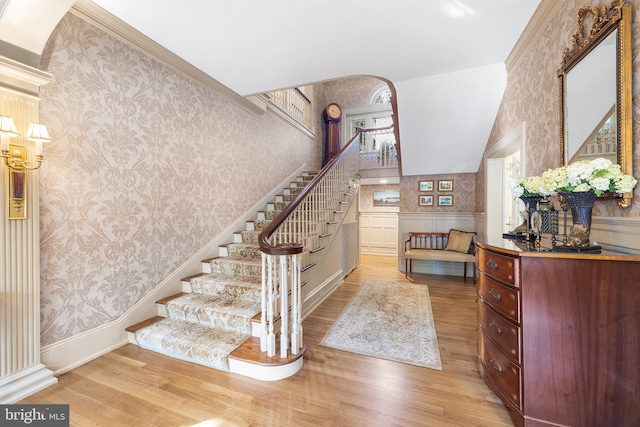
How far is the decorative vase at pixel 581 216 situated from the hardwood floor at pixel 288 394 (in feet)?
3.84

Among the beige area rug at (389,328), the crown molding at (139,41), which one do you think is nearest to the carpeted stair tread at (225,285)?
the beige area rug at (389,328)

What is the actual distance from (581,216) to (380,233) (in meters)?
6.22

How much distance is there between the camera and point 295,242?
10.0ft

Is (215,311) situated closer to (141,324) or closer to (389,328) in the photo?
Answer: (141,324)

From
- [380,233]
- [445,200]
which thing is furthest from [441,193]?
[380,233]

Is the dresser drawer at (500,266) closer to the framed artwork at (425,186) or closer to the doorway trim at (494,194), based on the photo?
the doorway trim at (494,194)

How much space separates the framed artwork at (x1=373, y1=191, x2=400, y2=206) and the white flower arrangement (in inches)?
242

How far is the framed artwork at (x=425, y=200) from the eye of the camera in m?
5.27

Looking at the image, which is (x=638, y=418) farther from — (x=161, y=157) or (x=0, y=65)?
(x=0, y=65)

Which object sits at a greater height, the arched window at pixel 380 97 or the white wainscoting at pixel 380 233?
the arched window at pixel 380 97

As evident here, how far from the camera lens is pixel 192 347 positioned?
86.2 inches

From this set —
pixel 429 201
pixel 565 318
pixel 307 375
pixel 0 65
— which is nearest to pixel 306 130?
pixel 429 201

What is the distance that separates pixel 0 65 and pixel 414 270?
5973mm

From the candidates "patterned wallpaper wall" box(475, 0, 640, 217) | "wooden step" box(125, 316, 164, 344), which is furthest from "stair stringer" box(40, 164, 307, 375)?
"patterned wallpaper wall" box(475, 0, 640, 217)
